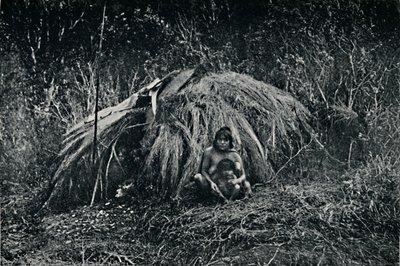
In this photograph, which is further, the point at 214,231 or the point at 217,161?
the point at 217,161

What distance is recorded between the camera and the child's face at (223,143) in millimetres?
4090

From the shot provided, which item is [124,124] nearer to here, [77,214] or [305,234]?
[77,214]

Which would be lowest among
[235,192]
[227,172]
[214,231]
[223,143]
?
[214,231]

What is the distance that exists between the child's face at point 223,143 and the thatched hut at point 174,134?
0.20ft

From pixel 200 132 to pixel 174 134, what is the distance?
168 mm

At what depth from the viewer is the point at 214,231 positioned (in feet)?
12.8

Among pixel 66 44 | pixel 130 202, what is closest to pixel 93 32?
Answer: pixel 66 44

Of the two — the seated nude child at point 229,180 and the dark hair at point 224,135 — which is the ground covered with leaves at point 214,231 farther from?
the dark hair at point 224,135

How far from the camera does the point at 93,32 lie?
443 centimetres

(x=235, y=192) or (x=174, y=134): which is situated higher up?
(x=174, y=134)

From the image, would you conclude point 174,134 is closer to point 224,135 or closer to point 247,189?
point 224,135

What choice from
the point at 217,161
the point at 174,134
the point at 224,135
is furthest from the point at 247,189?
the point at 174,134

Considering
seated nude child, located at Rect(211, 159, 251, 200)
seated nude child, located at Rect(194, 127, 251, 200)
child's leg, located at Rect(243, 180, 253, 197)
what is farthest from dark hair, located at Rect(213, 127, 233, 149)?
child's leg, located at Rect(243, 180, 253, 197)

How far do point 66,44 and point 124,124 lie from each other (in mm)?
736
